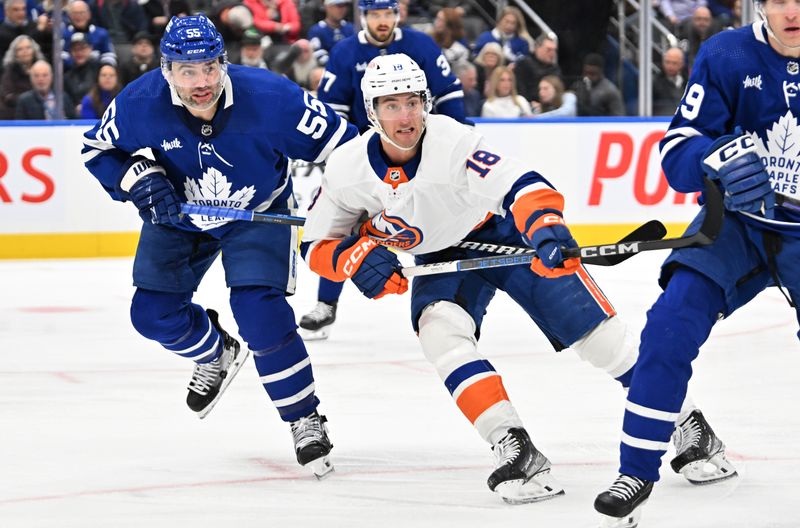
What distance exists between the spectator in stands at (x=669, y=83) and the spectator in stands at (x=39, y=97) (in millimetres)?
3486

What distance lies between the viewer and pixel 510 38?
29.1 feet

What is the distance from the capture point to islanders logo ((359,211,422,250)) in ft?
10.8

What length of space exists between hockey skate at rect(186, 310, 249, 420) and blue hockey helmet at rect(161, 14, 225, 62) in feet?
3.01

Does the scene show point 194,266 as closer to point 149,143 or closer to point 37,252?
point 149,143

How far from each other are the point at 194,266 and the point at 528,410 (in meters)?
1.06

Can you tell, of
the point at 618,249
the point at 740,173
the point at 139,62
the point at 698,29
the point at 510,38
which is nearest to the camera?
the point at 740,173

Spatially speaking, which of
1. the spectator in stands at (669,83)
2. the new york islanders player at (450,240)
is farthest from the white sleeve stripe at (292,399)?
the spectator in stands at (669,83)

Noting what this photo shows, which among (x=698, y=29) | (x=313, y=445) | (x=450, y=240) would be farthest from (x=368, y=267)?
(x=698, y=29)

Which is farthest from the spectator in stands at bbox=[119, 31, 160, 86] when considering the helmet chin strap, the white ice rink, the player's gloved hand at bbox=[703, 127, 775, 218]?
the player's gloved hand at bbox=[703, 127, 775, 218]

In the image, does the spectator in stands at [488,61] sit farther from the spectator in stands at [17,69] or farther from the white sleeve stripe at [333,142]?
the white sleeve stripe at [333,142]

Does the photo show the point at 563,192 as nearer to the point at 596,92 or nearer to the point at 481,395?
the point at 596,92

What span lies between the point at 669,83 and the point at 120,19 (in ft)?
10.9

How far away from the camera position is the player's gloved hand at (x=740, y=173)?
8.89ft

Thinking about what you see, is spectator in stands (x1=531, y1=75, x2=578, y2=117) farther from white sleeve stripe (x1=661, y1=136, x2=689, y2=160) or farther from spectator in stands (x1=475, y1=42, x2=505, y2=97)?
white sleeve stripe (x1=661, y1=136, x2=689, y2=160)
